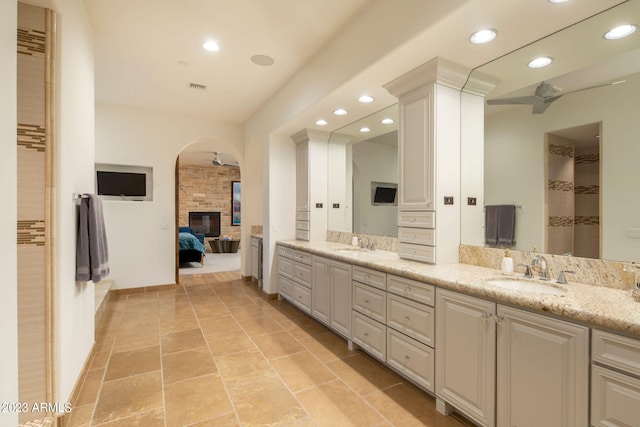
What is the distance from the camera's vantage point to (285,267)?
433 cm

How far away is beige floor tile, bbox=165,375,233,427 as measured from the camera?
77.9 inches

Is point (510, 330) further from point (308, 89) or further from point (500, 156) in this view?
point (308, 89)

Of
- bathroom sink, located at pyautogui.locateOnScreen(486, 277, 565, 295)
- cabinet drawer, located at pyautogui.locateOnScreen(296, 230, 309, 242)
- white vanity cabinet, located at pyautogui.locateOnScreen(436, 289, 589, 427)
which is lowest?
white vanity cabinet, located at pyautogui.locateOnScreen(436, 289, 589, 427)

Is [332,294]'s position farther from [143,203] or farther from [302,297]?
[143,203]

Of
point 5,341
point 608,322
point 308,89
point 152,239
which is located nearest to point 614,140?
point 608,322

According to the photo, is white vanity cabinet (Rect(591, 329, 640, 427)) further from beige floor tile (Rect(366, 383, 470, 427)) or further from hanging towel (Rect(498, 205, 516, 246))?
hanging towel (Rect(498, 205, 516, 246))

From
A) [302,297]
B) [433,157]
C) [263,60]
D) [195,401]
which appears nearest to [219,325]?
[302,297]

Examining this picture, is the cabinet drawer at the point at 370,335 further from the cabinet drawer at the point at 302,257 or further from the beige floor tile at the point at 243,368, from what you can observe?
the cabinet drawer at the point at 302,257

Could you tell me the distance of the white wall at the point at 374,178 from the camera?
3.45 m

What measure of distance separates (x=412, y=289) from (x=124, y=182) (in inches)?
185

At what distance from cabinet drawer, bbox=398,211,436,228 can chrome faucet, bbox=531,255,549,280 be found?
705mm

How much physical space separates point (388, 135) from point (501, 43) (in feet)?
4.85

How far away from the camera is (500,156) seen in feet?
8.08

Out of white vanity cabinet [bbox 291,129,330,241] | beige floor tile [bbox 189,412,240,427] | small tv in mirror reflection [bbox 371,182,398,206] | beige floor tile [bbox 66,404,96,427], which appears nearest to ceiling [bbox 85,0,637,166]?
white vanity cabinet [bbox 291,129,330,241]
